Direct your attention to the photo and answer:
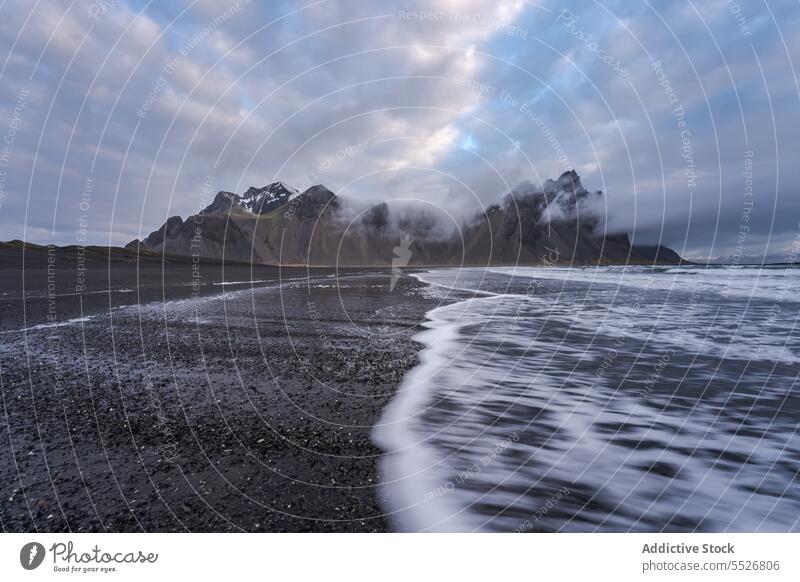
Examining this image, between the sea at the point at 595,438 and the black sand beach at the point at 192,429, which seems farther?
the sea at the point at 595,438

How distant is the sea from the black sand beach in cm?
78

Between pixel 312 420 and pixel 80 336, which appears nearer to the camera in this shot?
pixel 312 420

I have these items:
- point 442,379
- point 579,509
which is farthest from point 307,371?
point 579,509

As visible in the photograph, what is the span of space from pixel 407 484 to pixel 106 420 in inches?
194

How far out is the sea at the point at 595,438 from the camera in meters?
4.50

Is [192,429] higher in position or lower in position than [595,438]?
higher

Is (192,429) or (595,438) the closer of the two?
(192,429)

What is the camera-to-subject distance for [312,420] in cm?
634

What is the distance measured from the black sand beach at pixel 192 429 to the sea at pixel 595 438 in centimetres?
78

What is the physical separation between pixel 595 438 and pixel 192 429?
244 inches

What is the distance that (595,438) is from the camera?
6230mm
